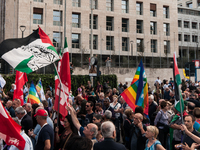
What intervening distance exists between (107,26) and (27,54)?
32.4 m

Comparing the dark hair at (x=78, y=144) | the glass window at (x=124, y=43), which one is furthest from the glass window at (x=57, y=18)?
the dark hair at (x=78, y=144)

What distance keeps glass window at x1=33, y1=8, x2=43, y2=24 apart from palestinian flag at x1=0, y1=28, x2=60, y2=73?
2881 centimetres

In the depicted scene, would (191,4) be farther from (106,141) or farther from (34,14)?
(106,141)

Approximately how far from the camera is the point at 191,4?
213 feet

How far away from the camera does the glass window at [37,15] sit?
3347cm

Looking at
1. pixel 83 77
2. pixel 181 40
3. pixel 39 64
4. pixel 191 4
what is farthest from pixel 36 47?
pixel 191 4

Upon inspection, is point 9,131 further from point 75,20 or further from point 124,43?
point 124,43

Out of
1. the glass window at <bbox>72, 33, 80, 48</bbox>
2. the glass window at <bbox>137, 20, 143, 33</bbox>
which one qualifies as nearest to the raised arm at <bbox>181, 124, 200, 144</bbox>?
the glass window at <bbox>72, 33, 80, 48</bbox>

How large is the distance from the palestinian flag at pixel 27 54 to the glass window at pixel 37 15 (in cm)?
2881

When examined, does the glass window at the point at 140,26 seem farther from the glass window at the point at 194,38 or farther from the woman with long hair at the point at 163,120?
the woman with long hair at the point at 163,120

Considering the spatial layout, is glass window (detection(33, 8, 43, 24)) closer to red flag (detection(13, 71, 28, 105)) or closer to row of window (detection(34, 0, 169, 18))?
row of window (detection(34, 0, 169, 18))

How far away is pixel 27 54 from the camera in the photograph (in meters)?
5.89

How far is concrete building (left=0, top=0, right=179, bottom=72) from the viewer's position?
107ft

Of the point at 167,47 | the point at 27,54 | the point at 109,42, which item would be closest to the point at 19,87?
the point at 27,54
